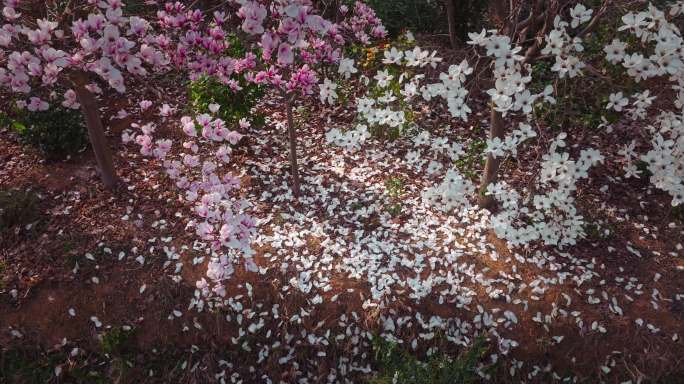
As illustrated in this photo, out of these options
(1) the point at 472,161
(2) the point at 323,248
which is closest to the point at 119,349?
(2) the point at 323,248

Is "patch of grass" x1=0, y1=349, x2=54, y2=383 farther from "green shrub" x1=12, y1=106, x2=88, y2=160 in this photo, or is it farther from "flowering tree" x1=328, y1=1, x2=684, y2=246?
"flowering tree" x1=328, y1=1, x2=684, y2=246

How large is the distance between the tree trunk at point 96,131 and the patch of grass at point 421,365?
8.27ft

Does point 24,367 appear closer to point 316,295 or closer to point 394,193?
point 316,295

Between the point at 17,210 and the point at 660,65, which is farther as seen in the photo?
the point at 17,210

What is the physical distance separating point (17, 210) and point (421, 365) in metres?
3.21

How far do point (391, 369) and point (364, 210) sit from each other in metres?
1.34

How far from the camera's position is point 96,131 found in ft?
11.7

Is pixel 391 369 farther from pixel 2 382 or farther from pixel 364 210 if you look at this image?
pixel 2 382

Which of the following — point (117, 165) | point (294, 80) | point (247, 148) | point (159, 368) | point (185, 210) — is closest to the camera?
point (294, 80)

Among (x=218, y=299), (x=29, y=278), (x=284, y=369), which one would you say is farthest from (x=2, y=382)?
(x=284, y=369)

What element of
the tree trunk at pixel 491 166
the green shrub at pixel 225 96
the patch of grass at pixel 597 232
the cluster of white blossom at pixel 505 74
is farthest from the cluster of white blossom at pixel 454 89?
the green shrub at pixel 225 96

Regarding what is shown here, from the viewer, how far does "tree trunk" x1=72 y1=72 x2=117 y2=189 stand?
3.30m

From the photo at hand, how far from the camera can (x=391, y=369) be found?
2.99 metres

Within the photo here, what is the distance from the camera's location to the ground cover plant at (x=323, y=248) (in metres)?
2.70
